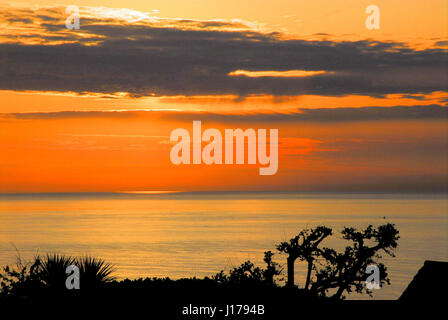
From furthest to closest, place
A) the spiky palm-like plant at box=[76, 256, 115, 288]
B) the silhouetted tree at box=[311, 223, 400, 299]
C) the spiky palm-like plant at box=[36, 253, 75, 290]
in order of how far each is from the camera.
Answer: the silhouetted tree at box=[311, 223, 400, 299]
the spiky palm-like plant at box=[76, 256, 115, 288]
the spiky palm-like plant at box=[36, 253, 75, 290]

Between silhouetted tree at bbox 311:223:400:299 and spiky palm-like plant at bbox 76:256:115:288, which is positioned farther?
silhouetted tree at bbox 311:223:400:299

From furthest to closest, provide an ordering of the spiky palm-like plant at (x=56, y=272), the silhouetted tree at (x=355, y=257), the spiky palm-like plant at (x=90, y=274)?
the silhouetted tree at (x=355, y=257), the spiky palm-like plant at (x=90, y=274), the spiky palm-like plant at (x=56, y=272)

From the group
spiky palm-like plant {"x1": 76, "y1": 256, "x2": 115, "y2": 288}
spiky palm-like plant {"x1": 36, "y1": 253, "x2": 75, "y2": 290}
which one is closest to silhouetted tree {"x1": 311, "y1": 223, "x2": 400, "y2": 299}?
spiky palm-like plant {"x1": 76, "y1": 256, "x2": 115, "y2": 288}

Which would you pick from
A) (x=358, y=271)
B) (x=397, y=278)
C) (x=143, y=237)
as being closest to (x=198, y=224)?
(x=143, y=237)

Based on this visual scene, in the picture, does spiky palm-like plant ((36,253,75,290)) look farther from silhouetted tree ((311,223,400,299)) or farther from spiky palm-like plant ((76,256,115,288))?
silhouetted tree ((311,223,400,299))

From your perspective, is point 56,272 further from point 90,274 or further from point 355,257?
point 355,257

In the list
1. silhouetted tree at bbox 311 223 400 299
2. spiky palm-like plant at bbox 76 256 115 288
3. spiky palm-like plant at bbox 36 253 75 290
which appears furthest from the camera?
silhouetted tree at bbox 311 223 400 299

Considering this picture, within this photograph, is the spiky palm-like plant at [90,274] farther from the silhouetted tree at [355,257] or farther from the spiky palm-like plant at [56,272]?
the silhouetted tree at [355,257]

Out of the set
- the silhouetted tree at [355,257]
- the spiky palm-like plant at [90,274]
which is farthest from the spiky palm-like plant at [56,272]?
the silhouetted tree at [355,257]

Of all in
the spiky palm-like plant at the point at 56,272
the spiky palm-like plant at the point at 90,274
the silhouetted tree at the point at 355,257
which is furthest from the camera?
the silhouetted tree at the point at 355,257

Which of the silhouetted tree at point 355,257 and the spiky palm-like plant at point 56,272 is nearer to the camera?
the spiky palm-like plant at point 56,272
